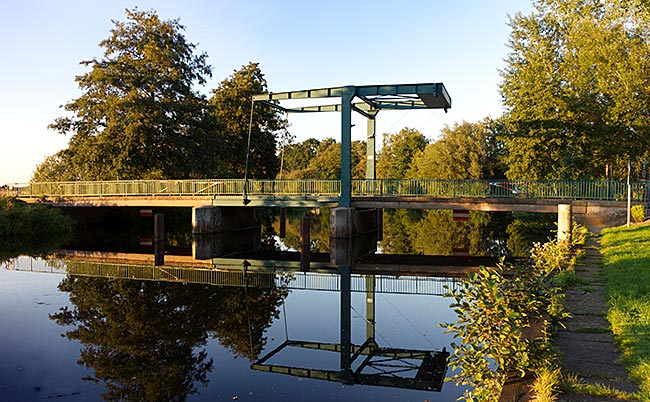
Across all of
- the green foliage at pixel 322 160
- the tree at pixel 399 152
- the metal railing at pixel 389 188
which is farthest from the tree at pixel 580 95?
the green foliage at pixel 322 160

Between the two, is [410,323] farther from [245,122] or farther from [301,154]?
[301,154]

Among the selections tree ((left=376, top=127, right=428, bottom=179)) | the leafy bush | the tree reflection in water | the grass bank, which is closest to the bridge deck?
the leafy bush

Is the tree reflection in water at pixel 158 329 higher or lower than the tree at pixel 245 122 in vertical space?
lower

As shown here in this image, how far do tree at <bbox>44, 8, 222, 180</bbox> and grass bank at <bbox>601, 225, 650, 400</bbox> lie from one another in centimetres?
3227

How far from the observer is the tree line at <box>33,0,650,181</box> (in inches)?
1214

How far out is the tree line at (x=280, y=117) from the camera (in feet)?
101

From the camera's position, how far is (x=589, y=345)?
717 cm

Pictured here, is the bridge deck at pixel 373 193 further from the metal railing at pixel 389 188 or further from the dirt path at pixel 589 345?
the dirt path at pixel 589 345

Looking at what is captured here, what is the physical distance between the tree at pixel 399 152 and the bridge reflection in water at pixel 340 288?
62233mm

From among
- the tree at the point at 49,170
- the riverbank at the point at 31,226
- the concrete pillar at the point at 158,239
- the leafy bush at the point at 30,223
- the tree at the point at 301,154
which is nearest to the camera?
the concrete pillar at the point at 158,239

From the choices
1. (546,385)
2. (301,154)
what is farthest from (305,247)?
(301,154)

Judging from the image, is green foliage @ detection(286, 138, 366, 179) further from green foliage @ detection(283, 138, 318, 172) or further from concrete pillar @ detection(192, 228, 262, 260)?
concrete pillar @ detection(192, 228, 262, 260)

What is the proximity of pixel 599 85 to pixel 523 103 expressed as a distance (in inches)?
178

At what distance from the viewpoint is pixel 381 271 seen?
20156mm
